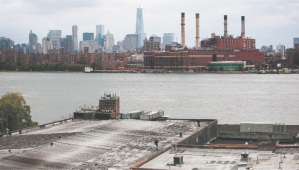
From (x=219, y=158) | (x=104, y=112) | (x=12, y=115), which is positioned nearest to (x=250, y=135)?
(x=104, y=112)

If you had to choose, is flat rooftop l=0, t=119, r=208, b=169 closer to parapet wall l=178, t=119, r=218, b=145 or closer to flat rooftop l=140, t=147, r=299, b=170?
parapet wall l=178, t=119, r=218, b=145

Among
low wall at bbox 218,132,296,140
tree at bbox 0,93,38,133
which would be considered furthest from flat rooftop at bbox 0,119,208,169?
tree at bbox 0,93,38,133

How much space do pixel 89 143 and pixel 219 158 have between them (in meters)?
7.12

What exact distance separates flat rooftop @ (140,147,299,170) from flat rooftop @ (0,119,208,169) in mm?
1217

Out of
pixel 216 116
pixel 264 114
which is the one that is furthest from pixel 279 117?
pixel 216 116

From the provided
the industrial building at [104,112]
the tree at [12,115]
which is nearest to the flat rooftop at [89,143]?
the industrial building at [104,112]

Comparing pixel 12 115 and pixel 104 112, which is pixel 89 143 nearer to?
pixel 104 112

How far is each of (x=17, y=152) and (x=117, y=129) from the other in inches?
283

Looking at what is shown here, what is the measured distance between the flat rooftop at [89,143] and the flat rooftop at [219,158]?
122cm

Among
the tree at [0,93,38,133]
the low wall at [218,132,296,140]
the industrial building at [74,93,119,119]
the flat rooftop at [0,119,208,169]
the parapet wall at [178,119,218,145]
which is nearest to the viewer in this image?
the flat rooftop at [0,119,208,169]

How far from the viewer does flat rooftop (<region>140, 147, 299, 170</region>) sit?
1620cm

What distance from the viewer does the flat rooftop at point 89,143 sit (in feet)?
58.0

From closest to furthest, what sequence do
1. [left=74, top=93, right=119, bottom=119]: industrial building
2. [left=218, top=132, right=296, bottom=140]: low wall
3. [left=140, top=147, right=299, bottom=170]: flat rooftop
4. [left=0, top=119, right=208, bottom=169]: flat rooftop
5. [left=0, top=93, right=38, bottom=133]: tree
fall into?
[left=140, top=147, right=299, bottom=170]: flat rooftop → [left=0, top=119, right=208, bottom=169]: flat rooftop → [left=74, top=93, right=119, bottom=119]: industrial building → [left=218, top=132, right=296, bottom=140]: low wall → [left=0, top=93, right=38, bottom=133]: tree

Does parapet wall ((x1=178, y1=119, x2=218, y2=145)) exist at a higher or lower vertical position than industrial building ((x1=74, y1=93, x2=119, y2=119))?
lower
